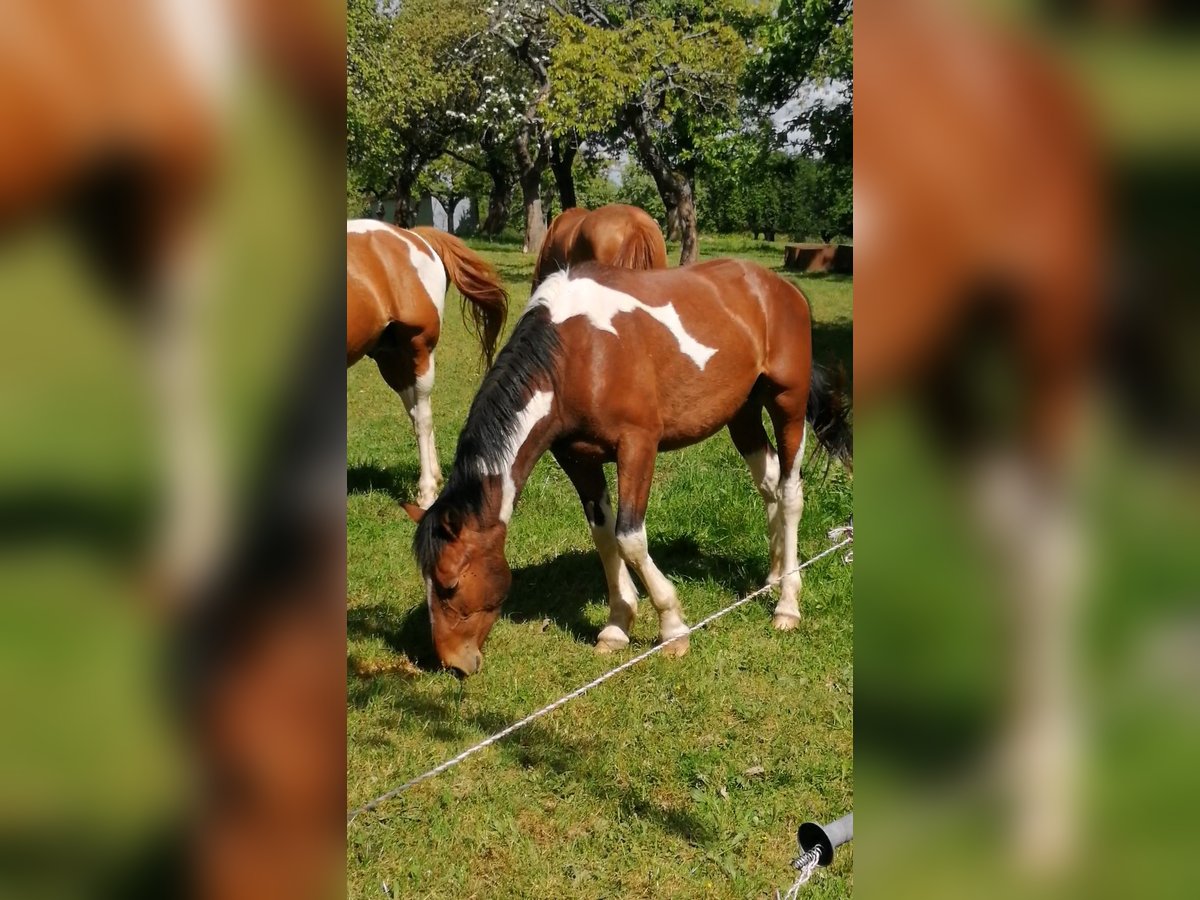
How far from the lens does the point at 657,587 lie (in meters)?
4.60

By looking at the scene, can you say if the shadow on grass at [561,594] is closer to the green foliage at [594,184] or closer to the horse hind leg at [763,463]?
the horse hind leg at [763,463]

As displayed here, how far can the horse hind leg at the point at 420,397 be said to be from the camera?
729 centimetres

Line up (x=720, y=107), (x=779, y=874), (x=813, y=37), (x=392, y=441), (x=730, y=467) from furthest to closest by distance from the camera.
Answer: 1. (x=720, y=107)
2. (x=813, y=37)
3. (x=392, y=441)
4. (x=730, y=467)
5. (x=779, y=874)

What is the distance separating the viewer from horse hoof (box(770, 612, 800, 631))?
4945 millimetres

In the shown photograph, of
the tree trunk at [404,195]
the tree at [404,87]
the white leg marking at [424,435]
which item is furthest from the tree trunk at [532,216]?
the white leg marking at [424,435]

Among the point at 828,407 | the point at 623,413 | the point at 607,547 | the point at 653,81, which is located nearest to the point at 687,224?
the point at 653,81

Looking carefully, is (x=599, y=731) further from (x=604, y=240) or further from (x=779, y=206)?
(x=779, y=206)

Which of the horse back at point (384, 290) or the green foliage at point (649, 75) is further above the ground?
the green foliage at point (649, 75)

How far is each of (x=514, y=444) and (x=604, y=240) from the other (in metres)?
6.74

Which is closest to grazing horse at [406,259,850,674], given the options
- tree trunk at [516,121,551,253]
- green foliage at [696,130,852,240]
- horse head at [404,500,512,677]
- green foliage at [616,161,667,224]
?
horse head at [404,500,512,677]

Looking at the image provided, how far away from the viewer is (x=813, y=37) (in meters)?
13.4
